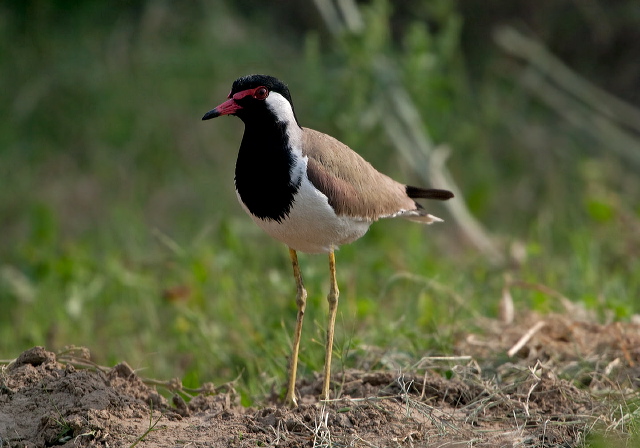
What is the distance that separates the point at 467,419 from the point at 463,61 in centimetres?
643

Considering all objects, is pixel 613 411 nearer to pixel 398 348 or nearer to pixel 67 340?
pixel 398 348

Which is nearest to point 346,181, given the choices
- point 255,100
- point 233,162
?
point 255,100

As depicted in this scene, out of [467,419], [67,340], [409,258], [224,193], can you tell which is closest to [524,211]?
[409,258]

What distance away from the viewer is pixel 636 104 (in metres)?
8.78

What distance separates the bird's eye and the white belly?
39 cm

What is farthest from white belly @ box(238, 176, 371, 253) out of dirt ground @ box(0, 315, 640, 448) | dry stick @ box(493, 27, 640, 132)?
dry stick @ box(493, 27, 640, 132)

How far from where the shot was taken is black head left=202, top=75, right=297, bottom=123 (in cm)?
371

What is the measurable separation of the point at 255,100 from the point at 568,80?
5.53 m

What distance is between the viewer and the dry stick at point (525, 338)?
168 inches

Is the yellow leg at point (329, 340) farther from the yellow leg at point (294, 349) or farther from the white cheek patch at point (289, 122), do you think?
the white cheek patch at point (289, 122)

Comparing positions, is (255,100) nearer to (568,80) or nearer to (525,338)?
(525,338)

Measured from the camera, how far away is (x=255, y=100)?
12.2 ft

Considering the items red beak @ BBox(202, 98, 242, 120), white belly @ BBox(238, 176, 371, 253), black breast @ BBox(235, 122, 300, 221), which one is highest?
red beak @ BBox(202, 98, 242, 120)

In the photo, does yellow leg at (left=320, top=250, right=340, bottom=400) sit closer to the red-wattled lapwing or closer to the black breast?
the red-wattled lapwing
